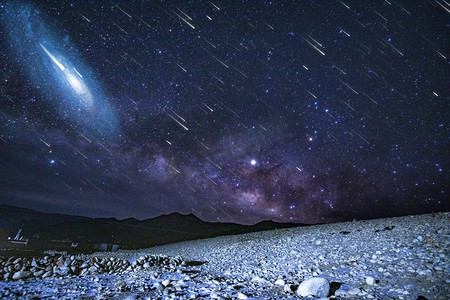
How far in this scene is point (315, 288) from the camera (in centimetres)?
434

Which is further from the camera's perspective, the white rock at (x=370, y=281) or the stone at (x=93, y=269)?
the stone at (x=93, y=269)

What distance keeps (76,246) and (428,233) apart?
973 inches

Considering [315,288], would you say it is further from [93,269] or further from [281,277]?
[93,269]

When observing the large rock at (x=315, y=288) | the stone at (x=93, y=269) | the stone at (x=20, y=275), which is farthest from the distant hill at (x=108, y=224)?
the large rock at (x=315, y=288)

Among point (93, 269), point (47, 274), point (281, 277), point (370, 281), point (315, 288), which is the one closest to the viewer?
point (315, 288)

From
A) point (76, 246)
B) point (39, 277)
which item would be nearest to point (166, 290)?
point (39, 277)

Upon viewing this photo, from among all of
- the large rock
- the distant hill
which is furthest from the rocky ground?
the distant hill

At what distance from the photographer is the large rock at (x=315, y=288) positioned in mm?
4258

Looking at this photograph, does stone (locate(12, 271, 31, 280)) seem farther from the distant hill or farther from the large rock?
the distant hill

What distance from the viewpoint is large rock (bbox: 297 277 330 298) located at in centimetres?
426

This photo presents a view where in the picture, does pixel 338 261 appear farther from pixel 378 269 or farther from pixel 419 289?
pixel 419 289

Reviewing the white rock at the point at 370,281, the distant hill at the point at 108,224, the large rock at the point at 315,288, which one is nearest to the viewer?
the large rock at the point at 315,288

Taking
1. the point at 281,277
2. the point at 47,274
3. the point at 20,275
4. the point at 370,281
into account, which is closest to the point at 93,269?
the point at 47,274

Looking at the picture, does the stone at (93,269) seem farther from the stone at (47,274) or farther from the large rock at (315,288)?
the large rock at (315,288)
